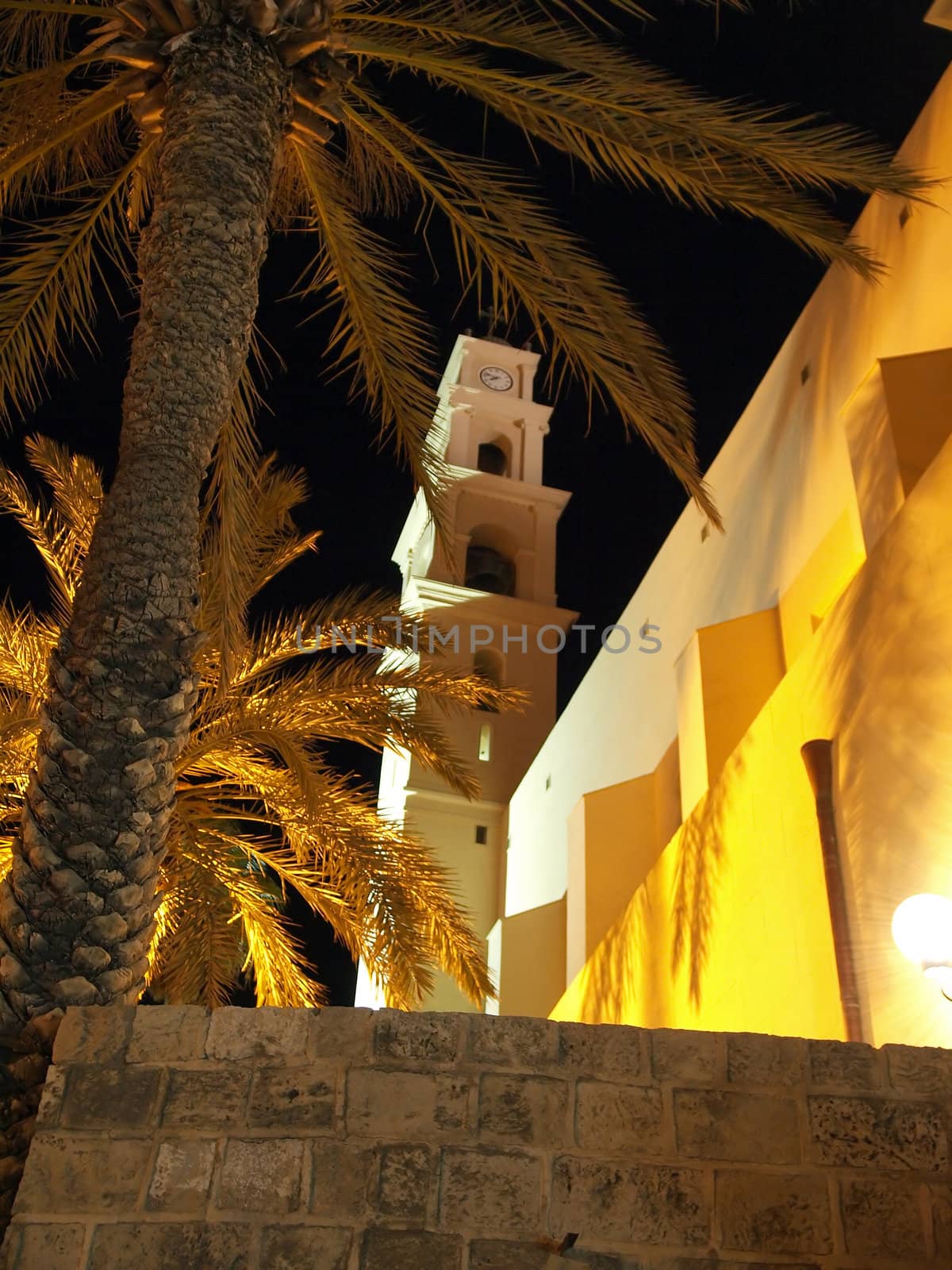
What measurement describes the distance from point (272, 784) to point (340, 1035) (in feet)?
16.4

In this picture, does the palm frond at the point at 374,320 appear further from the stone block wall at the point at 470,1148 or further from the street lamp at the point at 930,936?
the stone block wall at the point at 470,1148

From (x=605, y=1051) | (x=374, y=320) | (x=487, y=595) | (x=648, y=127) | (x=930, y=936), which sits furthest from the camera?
(x=487, y=595)

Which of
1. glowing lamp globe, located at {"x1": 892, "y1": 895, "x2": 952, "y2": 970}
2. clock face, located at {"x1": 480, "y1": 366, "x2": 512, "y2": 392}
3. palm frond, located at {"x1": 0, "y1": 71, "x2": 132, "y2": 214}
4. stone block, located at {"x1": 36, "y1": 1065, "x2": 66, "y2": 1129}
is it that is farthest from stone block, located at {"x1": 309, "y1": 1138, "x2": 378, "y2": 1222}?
clock face, located at {"x1": 480, "y1": 366, "x2": 512, "y2": 392}

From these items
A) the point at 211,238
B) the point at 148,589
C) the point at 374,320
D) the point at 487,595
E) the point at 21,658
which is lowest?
the point at 148,589

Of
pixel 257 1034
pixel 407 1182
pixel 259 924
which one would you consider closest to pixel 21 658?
pixel 259 924

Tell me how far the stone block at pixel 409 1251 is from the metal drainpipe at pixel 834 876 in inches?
132

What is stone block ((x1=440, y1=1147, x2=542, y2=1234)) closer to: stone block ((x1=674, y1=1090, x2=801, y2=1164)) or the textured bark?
stone block ((x1=674, y1=1090, x2=801, y2=1164))

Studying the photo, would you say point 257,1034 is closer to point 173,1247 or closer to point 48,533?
point 173,1247

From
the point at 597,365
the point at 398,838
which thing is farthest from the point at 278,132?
the point at 398,838

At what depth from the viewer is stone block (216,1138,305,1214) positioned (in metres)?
4.02

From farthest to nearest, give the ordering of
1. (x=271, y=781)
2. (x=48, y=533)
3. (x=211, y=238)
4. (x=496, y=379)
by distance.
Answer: (x=496, y=379) < (x=48, y=533) < (x=271, y=781) < (x=211, y=238)

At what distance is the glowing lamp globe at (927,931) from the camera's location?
5.39 metres

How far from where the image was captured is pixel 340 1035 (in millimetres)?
4348

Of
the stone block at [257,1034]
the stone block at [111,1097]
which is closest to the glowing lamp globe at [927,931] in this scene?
the stone block at [257,1034]
